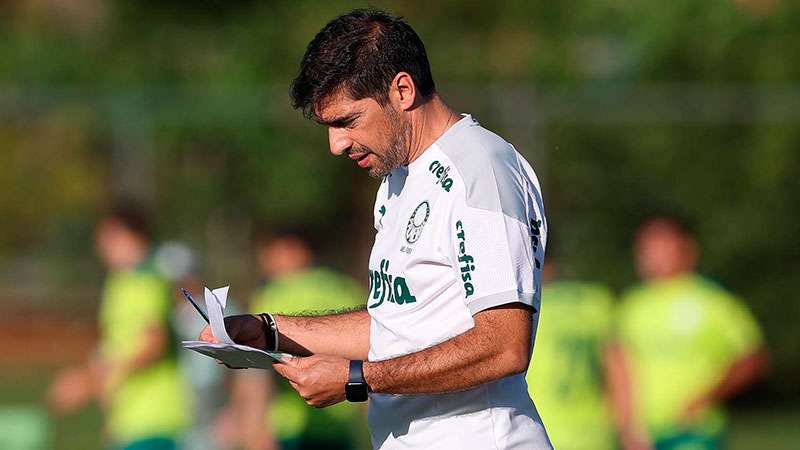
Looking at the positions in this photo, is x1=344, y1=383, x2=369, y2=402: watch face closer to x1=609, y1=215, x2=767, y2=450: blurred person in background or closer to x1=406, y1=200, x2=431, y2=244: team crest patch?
x1=406, y1=200, x2=431, y2=244: team crest patch

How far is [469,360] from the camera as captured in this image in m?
3.62

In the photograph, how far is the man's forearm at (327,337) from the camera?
4.38 metres

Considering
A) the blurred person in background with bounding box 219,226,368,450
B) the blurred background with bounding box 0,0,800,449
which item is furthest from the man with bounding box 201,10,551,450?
the blurred background with bounding box 0,0,800,449

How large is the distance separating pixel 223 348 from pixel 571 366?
4774 millimetres


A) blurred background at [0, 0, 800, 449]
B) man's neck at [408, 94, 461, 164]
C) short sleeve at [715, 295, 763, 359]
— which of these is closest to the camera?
man's neck at [408, 94, 461, 164]

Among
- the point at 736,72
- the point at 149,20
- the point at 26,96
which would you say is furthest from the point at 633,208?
the point at 149,20

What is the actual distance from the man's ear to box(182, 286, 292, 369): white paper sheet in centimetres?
76

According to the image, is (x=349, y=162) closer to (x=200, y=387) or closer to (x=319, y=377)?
(x=200, y=387)

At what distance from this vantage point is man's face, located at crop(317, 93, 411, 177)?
388 cm

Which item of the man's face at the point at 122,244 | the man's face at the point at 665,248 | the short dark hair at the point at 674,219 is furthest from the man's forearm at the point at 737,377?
the man's face at the point at 122,244

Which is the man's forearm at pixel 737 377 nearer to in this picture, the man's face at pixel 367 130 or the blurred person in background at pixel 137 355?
the blurred person in background at pixel 137 355

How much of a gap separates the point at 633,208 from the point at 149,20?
1475 centimetres

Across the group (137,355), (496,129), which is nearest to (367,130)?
(137,355)

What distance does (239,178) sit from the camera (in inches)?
743
